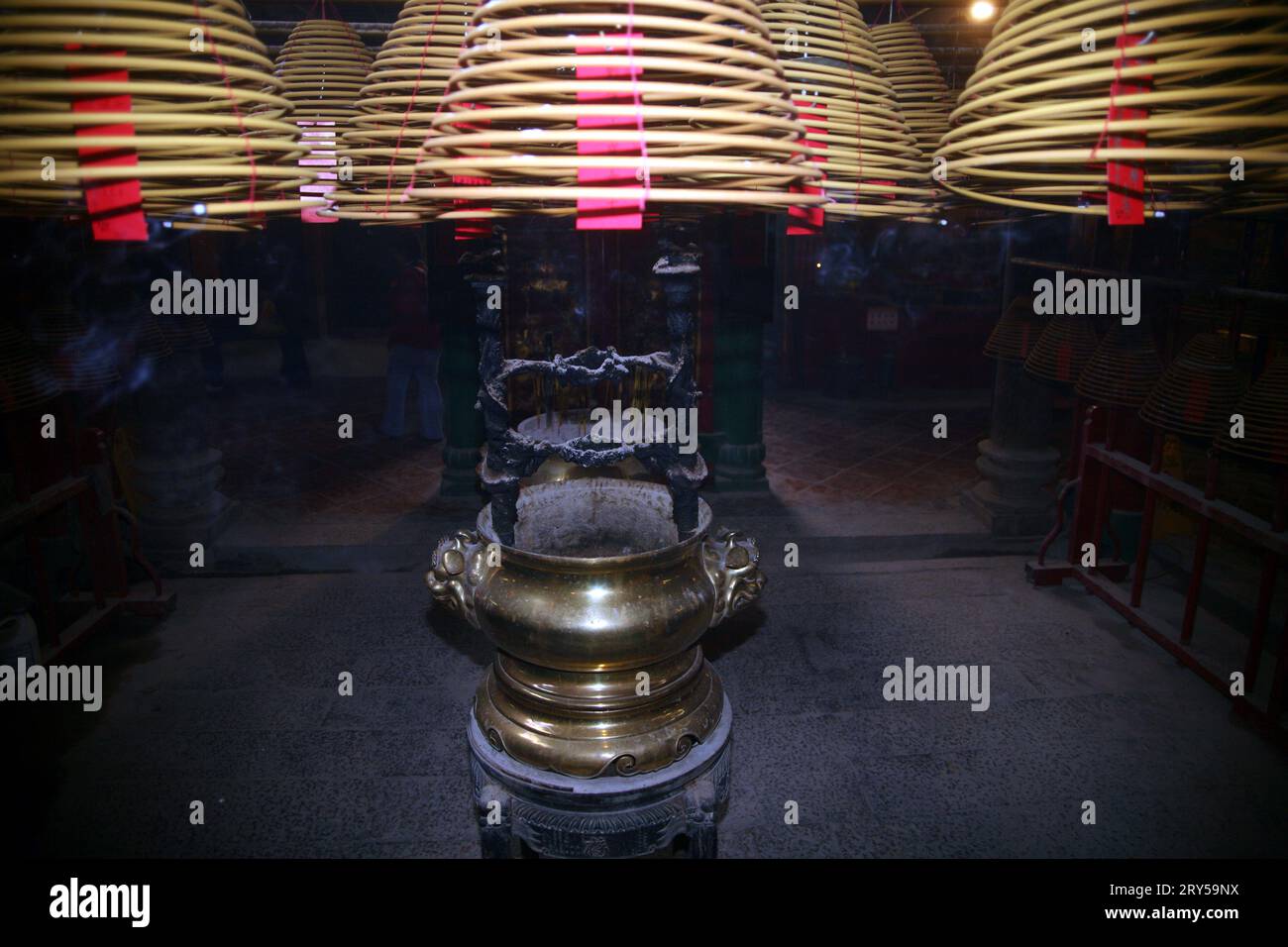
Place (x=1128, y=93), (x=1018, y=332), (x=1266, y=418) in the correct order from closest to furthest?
(x=1128, y=93) < (x=1266, y=418) < (x=1018, y=332)

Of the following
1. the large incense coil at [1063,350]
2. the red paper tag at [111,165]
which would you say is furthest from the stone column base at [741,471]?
the red paper tag at [111,165]

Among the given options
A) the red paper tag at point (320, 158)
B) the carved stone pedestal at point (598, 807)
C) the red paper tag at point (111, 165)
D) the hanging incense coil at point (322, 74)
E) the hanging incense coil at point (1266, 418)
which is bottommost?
the carved stone pedestal at point (598, 807)

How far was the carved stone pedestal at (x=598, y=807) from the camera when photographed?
2574 millimetres

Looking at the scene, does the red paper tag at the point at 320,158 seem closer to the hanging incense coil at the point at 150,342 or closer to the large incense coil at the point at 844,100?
the large incense coil at the point at 844,100

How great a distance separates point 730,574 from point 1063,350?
120 inches

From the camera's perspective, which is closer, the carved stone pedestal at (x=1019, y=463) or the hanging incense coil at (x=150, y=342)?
the hanging incense coil at (x=150, y=342)

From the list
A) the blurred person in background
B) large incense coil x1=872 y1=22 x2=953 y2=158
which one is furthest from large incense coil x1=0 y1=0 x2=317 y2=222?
the blurred person in background

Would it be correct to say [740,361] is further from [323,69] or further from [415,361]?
[323,69]

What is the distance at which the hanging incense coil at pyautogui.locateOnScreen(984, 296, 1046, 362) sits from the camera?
5.38 meters

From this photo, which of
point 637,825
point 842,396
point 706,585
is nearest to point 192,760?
point 637,825

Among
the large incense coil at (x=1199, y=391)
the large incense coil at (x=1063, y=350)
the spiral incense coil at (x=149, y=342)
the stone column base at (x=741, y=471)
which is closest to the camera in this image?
the large incense coil at (x=1199, y=391)

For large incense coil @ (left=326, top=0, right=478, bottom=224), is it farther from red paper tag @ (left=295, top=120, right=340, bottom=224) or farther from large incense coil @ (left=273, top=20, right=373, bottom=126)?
large incense coil @ (left=273, top=20, right=373, bottom=126)

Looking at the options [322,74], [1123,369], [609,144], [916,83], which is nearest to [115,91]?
[609,144]

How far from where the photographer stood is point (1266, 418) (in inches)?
125
